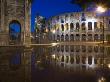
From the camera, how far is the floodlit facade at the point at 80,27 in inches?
3635

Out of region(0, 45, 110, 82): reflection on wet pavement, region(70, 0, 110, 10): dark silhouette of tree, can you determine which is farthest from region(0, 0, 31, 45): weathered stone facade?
region(0, 45, 110, 82): reflection on wet pavement

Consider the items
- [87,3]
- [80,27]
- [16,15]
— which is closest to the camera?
[87,3]

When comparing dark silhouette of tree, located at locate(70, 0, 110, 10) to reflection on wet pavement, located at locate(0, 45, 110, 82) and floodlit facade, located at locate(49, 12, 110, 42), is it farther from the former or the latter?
floodlit facade, located at locate(49, 12, 110, 42)

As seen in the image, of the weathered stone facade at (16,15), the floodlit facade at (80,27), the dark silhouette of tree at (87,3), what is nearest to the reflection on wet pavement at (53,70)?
the dark silhouette of tree at (87,3)

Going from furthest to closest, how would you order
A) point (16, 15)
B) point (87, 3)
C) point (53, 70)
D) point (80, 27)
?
point (80, 27)
point (16, 15)
point (87, 3)
point (53, 70)

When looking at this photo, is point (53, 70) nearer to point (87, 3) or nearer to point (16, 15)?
point (87, 3)

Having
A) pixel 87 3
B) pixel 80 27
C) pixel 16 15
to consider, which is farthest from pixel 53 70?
pixel 80 27

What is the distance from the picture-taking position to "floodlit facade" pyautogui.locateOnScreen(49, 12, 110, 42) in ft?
303

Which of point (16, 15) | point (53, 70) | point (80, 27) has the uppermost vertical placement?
point (80, 27)

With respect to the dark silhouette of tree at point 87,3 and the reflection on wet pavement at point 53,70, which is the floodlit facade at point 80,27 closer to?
the dark silhouette of tree at point 87,3

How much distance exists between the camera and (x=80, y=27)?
95.9 metres

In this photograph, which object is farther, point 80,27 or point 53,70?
point 80,27

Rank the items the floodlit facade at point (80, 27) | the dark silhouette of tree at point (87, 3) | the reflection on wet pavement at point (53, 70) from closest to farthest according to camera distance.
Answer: the reflection on wet pavement at point (53, 70) < the dark silhouette of tree at point (87, 3) < the floodlit facade at point (80, 27)

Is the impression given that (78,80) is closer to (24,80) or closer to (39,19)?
(24,80)
